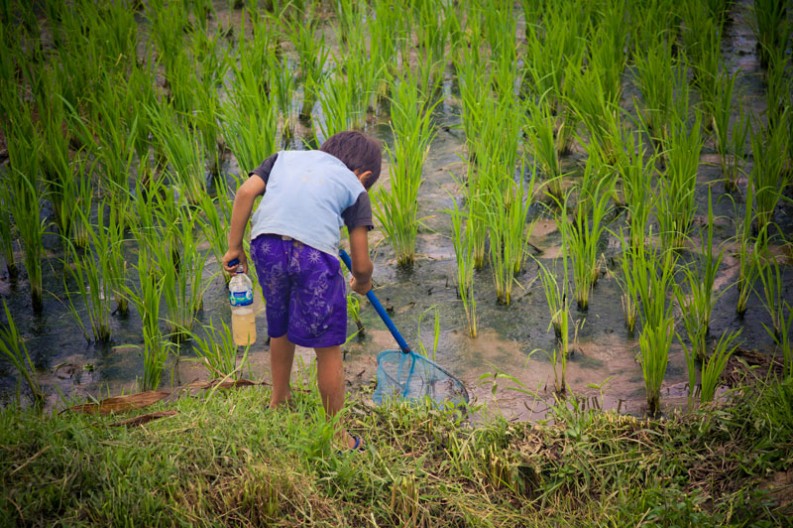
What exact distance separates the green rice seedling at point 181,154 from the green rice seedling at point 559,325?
1.54 m

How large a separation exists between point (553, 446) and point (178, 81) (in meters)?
2.66

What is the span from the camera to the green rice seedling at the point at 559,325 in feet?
10.5

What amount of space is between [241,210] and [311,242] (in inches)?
9.8

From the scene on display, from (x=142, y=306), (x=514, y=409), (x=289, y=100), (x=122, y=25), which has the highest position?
(x=122, y=25)

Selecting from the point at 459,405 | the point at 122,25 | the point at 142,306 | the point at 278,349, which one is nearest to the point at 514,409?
the point at 459,405

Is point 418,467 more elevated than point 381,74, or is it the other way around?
point 381,74

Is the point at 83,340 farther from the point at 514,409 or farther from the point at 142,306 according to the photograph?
the point at 514,409

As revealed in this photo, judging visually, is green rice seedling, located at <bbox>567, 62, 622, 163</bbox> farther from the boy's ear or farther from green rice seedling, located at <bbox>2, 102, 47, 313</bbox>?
green rice seedling, located at <bbox>2, 102, 47, 313</bbox>

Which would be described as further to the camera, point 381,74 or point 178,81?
point 381,74

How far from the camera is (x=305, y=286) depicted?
2727 millimetres

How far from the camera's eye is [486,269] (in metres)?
3.93

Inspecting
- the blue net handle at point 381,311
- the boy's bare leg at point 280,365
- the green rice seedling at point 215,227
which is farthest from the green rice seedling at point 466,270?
the green rice seedling at point 215,227

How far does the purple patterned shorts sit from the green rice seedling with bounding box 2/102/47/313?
4.00ft

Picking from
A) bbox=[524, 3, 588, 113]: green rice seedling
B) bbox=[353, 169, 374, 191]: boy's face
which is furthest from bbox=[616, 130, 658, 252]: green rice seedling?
bbox=[353, 169, 374, 191]: boy's face
